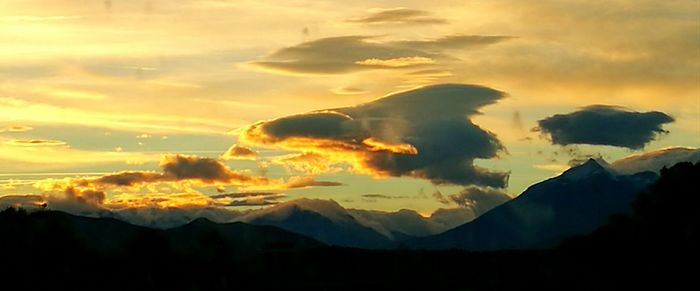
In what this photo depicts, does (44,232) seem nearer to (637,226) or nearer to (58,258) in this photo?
(58,258)

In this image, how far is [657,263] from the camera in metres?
147

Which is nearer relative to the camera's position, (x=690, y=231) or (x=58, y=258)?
(x=690, y=231)

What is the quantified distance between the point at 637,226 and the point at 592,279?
12.5 m

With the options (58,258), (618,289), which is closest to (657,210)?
(618,289)

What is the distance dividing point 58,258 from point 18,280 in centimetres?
890

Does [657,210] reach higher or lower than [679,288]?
higher

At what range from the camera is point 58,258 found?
196 metres

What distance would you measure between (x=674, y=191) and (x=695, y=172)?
3.91 metres

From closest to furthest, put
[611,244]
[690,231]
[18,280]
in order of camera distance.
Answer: [690,231]
[611,244]
[18,280]

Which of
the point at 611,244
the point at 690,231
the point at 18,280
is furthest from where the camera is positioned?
the point at 18,280

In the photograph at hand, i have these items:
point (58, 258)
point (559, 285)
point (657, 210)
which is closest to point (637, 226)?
point (657, 210)

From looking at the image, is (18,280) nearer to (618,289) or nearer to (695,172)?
(618,289)

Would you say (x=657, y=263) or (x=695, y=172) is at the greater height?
(x=695, y=172)

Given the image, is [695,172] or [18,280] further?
[18,280]
